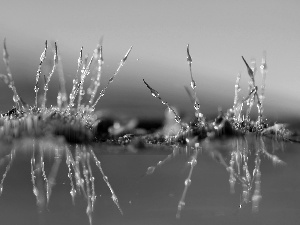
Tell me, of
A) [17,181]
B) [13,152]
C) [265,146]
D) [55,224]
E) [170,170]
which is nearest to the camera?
[13,152]

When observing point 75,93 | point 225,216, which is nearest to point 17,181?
point 225,216

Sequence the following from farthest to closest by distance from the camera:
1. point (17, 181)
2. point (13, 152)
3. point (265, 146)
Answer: point (17, 181) < point (265, 146) < point (13, 152)

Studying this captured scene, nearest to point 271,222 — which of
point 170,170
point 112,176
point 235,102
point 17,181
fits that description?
point 170,170

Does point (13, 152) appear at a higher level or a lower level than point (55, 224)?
higher

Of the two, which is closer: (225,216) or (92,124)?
(92,124)

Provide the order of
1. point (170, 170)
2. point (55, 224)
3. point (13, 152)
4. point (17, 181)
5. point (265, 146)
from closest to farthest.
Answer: point (13, 152)
point (265, 146)
point (55, 224)
point (17, 181)
point (170, 170)

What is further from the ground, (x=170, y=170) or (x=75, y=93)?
(x=75, y=93)

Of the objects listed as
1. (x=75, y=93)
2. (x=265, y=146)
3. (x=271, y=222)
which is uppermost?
(x=75, y=93)

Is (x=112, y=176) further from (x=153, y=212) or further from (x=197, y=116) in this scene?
(x=197, y=116)

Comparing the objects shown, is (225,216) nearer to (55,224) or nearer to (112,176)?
(112,176)
